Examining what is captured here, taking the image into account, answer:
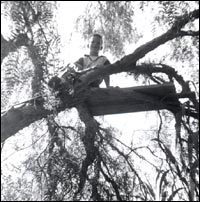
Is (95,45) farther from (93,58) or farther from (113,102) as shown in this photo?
(113,102)

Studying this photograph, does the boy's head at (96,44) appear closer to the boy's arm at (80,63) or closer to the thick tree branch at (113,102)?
the boy's arm at (80,63)

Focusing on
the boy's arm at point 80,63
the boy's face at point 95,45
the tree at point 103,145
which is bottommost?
the tree at point 103,145

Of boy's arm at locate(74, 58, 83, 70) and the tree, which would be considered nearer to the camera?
the tree

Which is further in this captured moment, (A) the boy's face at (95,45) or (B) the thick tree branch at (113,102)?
(A) the boy's face at (95,45)

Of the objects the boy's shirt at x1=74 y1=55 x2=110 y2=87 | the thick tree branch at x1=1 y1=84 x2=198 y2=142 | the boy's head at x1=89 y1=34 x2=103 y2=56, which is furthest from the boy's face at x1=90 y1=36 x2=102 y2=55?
the thick tree branch at x1=1 y1=84 x2=198 y2=142

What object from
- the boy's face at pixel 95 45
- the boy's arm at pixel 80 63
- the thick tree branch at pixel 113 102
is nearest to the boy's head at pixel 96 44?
the boy's face at pixel 95 45

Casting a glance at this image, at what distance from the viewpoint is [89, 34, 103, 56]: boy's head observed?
3875 millimetres

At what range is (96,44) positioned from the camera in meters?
3.91

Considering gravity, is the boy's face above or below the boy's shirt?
above

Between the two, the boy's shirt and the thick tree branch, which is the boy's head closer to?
the boy's shirt

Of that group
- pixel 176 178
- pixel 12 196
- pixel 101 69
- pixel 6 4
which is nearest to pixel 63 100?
pixel 101 69

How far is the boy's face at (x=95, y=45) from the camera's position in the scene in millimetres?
3887

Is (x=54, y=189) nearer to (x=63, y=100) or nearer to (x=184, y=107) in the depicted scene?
(x=63, y=100)

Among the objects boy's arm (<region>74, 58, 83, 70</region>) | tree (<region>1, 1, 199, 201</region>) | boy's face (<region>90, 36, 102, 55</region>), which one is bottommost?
tree (<region>1, 1, 199, 201</region>)
